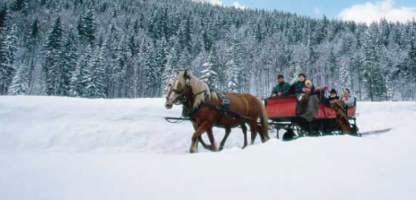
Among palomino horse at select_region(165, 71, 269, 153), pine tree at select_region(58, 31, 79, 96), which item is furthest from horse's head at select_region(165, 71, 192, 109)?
pine tree at select_region(58, 31, 79, 96)

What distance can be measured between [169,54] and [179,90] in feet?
194

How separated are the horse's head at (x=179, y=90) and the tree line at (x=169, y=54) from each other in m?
38.4

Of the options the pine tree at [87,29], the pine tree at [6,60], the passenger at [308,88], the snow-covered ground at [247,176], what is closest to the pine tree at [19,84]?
the pine tree at [6,60]

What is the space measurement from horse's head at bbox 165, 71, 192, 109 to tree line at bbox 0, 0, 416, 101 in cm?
3843

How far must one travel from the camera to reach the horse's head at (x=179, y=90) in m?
5.71

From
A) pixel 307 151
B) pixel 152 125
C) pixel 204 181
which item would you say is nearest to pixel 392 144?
pixel 307 151

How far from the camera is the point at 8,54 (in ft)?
162

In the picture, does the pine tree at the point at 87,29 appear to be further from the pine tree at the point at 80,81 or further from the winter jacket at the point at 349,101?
the winter jacket at the point at 349,101

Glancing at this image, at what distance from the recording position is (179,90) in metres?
5.83

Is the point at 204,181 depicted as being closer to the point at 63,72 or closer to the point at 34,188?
the point at 34,188

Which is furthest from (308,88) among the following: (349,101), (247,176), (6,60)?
(6,60)

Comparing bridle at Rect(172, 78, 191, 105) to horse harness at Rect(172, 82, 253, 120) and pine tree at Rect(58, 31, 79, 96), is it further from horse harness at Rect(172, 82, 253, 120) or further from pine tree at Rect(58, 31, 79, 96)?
pine tree at Rect(58, 31, 79, 96)

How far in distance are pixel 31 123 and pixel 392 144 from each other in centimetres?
860

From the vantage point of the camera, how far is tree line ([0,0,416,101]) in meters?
50.6
